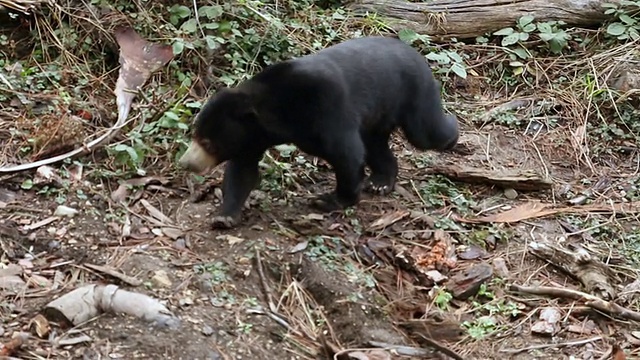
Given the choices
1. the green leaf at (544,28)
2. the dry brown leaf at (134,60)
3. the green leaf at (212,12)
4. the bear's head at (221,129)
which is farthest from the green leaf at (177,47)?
the green leaf at (544,28)

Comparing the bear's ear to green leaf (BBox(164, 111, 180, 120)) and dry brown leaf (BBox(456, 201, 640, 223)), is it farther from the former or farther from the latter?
dry brown leaf (BBox(456, 201, 640, 223))

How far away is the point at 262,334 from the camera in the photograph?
3814 mm

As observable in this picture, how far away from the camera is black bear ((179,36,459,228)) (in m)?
4.67

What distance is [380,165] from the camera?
547 centimetres

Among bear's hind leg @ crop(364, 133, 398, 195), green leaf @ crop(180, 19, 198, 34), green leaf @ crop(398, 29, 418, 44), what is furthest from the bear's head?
green leaf @ crop(398, 29, 418, 44)

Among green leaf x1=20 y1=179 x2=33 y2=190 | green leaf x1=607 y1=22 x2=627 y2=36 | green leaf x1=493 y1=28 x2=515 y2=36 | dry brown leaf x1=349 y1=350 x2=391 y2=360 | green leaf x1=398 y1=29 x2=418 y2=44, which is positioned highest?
green leaf x1=20 y1=179 x2=33 y2=190

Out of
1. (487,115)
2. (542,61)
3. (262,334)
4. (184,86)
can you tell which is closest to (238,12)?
(184,86)

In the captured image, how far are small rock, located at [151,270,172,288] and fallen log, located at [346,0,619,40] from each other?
3.76 m

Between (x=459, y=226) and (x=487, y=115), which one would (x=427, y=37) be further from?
(x=459, y=226)

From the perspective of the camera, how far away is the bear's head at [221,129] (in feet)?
15.2

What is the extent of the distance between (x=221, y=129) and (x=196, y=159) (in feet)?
0.70

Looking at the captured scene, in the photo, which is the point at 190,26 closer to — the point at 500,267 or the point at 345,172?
the point at 345,172

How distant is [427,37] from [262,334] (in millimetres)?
3779

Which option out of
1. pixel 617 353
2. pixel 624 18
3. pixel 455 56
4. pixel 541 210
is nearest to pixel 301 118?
pixel 541 210
